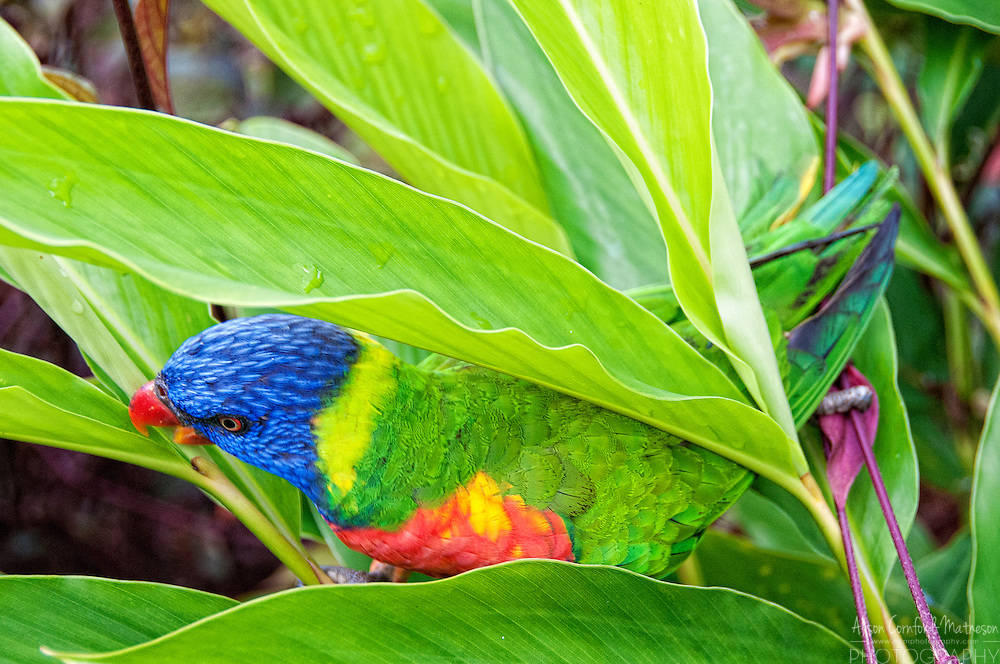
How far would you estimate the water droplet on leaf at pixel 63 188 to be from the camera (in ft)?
1.53

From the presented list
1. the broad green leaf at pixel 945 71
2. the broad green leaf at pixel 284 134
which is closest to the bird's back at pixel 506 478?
the broad green leaf at pixel 284 134

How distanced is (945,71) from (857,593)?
0.84 metres

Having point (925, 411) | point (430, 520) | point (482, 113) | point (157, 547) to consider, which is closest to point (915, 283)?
point (925, 411)

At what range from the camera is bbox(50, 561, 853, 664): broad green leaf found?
19.7 inches

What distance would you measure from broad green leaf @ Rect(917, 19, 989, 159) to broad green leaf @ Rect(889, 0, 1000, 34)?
6.8 inches

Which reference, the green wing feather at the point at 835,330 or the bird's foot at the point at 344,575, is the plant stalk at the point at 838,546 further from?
the bird's foot at the point at 344,575

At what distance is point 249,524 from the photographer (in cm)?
70

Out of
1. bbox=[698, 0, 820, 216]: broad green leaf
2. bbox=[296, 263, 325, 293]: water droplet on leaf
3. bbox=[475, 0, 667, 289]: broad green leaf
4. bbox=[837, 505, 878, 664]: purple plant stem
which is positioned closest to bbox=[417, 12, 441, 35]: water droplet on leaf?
bbox=[475, 0, 667, 289]: broad green leaf

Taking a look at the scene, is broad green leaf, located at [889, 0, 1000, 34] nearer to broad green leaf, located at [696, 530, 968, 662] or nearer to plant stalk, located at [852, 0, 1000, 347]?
plant stalk, located at [852, 0, 1000, 347]

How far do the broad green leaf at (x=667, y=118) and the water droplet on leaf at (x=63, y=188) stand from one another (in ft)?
1.16

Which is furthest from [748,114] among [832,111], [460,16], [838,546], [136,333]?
[136,333]

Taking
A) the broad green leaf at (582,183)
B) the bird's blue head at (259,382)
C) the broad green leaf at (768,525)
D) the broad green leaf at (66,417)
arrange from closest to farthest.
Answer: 1. the broad green leaf at (66,417)
2. the bird's blue head at (259,382)
3. the broad green leaf at (582,183)
4. the broad green leaf at (768,525)

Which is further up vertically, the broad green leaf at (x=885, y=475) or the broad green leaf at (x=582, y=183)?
the broad green leaf at (x=582, y=183)

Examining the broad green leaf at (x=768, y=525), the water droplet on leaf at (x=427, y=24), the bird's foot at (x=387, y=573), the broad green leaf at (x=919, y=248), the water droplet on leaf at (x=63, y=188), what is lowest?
the broad green leaf at (x=768, y=525)
